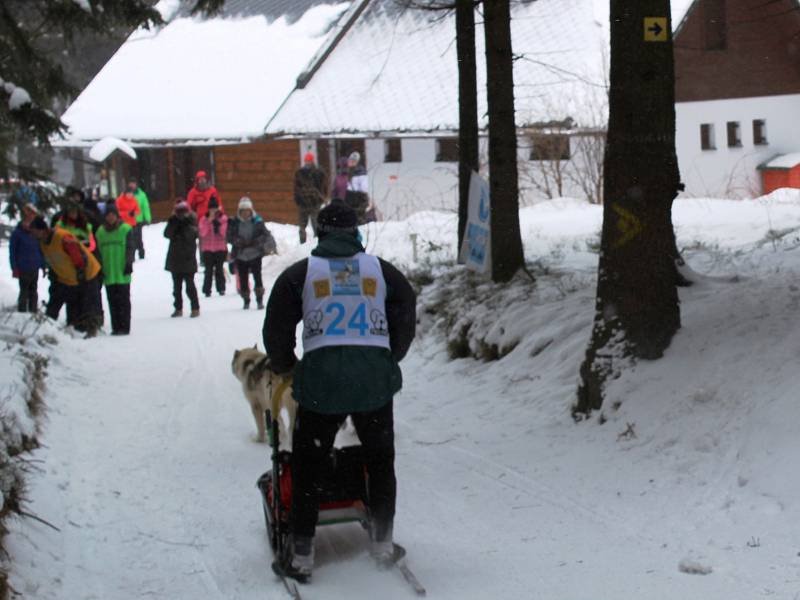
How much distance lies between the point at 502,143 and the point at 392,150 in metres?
25.0

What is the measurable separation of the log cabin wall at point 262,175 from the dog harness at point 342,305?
31.3 m

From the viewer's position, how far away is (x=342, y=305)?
5844 mm

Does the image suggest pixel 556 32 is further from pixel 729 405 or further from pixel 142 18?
pixel 729 405

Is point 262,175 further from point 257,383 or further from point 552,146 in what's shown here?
point 257,383

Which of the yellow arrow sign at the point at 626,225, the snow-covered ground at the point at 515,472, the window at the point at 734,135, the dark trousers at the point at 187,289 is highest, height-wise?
the window at the point at 734,135

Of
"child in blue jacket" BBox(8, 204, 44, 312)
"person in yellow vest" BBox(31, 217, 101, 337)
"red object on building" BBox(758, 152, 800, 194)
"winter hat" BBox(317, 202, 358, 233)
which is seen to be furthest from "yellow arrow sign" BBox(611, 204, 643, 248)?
"red object on building" BBox(758, 152, 800, 194)

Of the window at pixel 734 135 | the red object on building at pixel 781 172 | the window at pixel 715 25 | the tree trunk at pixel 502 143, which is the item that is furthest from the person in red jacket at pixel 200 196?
the window at pixel 734 135

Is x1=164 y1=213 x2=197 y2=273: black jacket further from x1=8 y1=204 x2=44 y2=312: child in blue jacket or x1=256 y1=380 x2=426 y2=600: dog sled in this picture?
x1=256 y1=380 x2=426 y2=600: dog sled

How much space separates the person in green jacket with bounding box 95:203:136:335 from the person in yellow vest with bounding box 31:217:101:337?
0.27 metres

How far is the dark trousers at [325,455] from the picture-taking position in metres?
5.93

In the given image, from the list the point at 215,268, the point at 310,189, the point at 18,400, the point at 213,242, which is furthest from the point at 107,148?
the point at 18,400

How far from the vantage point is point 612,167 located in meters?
8.49

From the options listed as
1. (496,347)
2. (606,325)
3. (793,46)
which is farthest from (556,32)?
(606,325)

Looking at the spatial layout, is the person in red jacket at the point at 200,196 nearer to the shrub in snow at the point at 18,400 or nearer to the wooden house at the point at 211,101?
the shrub in snow at the point at 18,400
